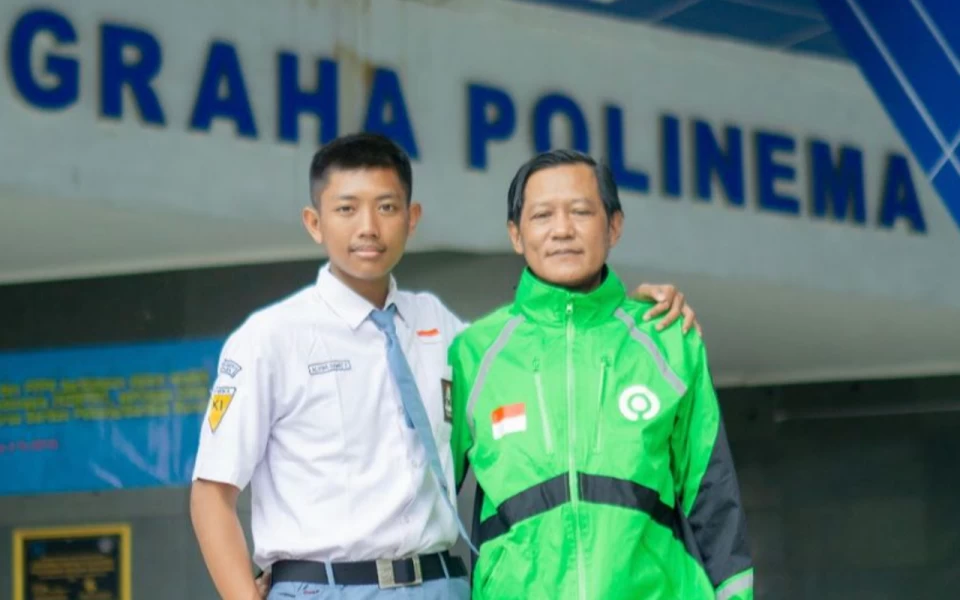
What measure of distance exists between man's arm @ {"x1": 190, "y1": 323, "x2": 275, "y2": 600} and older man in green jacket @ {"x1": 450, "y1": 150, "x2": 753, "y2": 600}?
0.44 m

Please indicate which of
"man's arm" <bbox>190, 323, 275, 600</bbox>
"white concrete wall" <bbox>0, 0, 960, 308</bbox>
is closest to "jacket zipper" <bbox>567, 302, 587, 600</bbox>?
"man's arm" <bbox>190, 323, 275, 600</bbox>

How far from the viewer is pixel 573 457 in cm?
321

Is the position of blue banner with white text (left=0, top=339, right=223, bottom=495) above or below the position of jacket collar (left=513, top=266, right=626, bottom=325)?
above

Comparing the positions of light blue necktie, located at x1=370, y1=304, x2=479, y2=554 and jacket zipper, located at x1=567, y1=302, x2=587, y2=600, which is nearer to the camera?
jacket zipper, located at x1=567, y1=302, x2=587, y2=600

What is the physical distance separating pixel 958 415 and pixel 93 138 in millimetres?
6668

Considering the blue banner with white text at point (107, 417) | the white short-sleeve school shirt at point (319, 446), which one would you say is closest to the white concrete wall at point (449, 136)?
the blue banner with white text at point (107, 417)

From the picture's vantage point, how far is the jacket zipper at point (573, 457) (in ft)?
10.3

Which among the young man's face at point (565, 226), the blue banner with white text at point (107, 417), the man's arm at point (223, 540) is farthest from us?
the blue banner with white text at point (107, 417)

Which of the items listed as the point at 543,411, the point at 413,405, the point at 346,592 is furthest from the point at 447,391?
the point at 346,592

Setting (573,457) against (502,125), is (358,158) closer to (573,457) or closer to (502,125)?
(573,457)

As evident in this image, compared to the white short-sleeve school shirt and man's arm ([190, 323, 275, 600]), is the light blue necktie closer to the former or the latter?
Answer: the white short-sleeve school shirt

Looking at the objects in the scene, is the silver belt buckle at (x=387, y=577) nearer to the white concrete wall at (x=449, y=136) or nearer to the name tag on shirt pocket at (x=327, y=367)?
the name tag on shirt pocket at (x=327, y=367)

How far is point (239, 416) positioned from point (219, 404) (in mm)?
58

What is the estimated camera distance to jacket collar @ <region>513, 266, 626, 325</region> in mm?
3303
